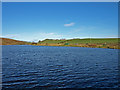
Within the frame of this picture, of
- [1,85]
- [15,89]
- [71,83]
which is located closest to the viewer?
[15,89]

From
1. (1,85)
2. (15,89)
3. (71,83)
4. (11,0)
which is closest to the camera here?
(15,89)

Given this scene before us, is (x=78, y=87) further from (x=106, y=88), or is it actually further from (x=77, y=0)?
(x=77, y=0)

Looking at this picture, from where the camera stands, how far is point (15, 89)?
17234 millimetres

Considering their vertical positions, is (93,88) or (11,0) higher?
(11,0)

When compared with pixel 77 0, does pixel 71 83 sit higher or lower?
lower

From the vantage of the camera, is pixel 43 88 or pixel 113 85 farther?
pixel 113 85

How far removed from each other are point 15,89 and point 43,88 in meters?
4.29

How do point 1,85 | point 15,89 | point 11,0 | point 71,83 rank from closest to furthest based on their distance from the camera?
1. point 15,89
2. point 1,85
3. point 71,83
4. point 11,0

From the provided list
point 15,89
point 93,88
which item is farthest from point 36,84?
point 93,88

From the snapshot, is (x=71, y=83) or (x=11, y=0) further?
(x=11, y=0)

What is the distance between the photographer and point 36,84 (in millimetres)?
19297

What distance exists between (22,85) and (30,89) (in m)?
2.34

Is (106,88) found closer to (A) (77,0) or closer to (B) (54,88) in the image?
(B) (54,88)

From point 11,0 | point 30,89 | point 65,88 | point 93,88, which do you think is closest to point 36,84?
point 30,89
